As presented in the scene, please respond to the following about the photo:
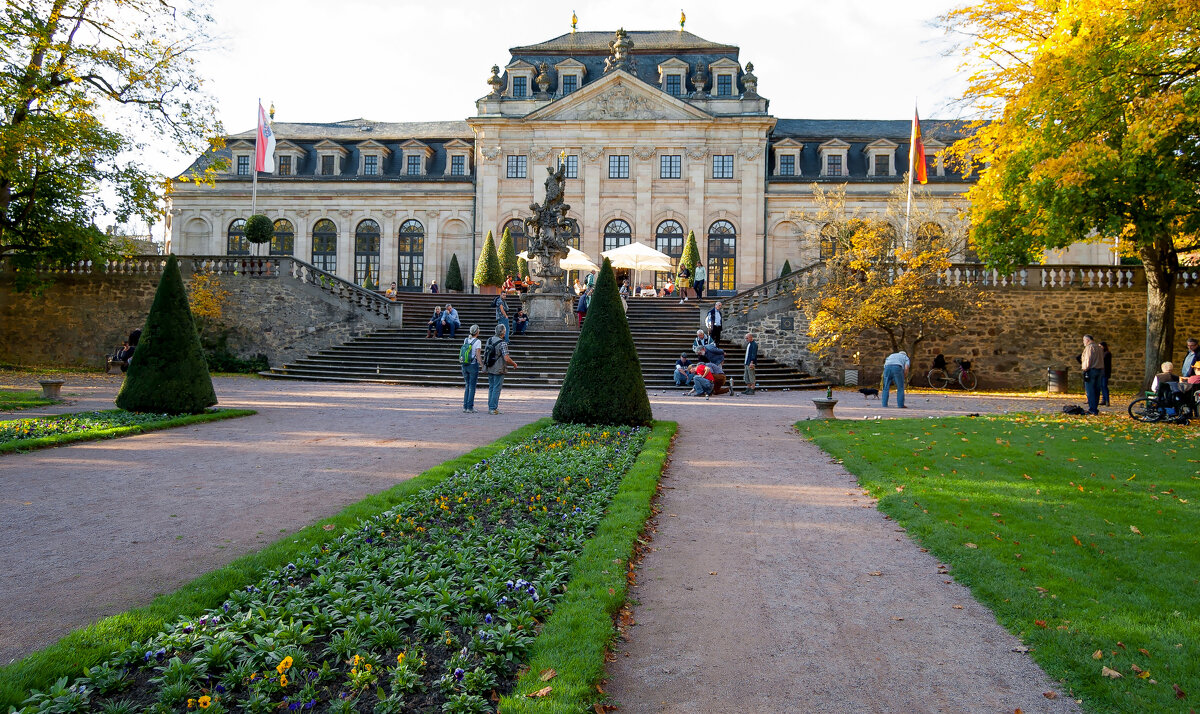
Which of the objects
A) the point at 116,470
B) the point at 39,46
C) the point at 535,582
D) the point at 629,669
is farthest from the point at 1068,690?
the point at 39,46

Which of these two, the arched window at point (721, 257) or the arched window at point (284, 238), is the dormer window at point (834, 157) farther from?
the arched window at point (284, 238)

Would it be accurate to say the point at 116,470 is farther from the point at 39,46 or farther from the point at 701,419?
the point at 39,46

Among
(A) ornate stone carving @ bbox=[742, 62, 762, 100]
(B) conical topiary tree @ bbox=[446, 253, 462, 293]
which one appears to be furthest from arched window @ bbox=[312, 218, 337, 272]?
(A) ornate stone carving @ bbox=[742, 62, 762, 100]

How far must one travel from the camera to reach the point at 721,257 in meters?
44.2

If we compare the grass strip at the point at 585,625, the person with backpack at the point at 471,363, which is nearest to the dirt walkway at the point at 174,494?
the person with backpack at the point at 471,363

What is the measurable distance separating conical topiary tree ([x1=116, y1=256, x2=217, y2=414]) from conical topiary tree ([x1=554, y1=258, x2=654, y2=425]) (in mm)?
6643

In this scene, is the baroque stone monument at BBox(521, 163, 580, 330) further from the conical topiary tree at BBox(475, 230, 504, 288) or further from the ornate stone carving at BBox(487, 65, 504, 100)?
the ornate stone carving at BBox(487, 65, 504, 100)

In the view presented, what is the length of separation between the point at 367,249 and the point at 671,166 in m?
19.1

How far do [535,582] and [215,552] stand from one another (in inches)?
101

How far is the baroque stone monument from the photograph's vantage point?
90.2 ft

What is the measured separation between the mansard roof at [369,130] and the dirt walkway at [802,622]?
148 ft

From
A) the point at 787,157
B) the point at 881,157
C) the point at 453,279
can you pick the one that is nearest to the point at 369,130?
the point at 453,279

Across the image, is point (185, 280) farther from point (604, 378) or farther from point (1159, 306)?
point (1159, 306)

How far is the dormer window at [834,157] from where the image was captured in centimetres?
4444
